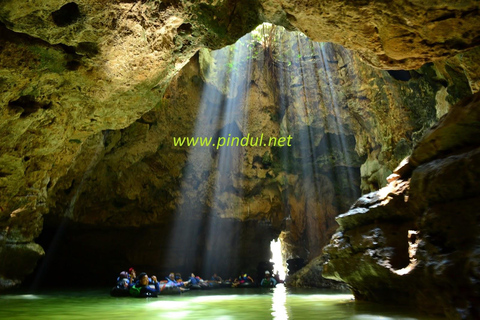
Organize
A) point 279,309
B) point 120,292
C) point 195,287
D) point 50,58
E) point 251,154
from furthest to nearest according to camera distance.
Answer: point 251,154, point 195,287, point 120,292, point 279,309, point 50,58

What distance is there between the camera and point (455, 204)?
425 centimetres

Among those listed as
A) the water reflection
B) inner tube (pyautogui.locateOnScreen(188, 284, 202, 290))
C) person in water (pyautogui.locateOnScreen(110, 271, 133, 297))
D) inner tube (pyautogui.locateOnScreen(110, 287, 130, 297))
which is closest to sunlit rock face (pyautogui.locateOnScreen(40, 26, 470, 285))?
inner tube (pyautogui.locateOnScreen(188, 284, 202, 290))

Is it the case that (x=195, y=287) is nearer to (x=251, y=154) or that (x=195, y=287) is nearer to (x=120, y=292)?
(x=120, y=292)

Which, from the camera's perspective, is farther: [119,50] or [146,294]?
[146,294]

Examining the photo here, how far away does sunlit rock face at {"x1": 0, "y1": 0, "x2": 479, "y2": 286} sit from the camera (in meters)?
4.85

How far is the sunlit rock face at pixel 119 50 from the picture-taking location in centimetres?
485

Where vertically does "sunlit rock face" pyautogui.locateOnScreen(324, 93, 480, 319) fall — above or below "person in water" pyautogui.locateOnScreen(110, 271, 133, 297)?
above

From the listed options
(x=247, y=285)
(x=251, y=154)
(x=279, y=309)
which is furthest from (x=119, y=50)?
(x=247, y=285)

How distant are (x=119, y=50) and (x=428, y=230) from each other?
19.0ft

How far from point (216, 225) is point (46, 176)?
32.7 ft

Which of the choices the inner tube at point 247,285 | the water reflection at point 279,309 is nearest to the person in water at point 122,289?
the water reflection at point 279,309

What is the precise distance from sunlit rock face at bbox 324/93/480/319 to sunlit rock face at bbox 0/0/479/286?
140 centimetres

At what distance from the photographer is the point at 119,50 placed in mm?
5918

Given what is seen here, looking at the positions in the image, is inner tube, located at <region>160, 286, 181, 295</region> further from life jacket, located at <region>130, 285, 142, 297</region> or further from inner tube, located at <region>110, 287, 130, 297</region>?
life jacket, located at <region>130, 285, 142, 297</region>
